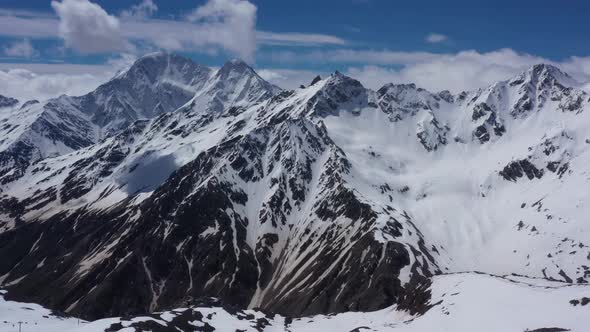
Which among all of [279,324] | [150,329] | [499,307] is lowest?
[279,324]

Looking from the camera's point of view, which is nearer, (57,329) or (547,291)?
(547,291)

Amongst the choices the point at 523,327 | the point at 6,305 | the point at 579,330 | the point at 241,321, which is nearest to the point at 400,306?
the point at 241,321

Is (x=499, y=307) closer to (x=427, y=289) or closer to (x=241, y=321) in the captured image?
(x=427, y=289)

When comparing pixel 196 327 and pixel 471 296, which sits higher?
pixel 471 296

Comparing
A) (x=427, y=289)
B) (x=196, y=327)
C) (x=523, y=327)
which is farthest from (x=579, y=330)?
(x=196, y=327)

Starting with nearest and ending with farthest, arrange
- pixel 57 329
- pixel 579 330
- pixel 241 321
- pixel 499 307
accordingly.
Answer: pixel 579 330, pixel 499 307, pixel 57 329, pixel 241 321

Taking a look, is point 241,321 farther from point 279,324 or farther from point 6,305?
point 6,305

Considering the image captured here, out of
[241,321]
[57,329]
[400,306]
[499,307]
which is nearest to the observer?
[499,307]
